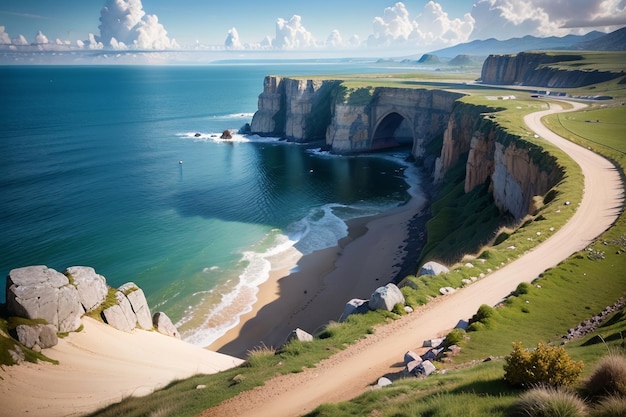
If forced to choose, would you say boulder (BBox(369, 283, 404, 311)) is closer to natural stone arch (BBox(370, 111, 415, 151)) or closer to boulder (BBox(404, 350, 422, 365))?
boulder (BBox(404, 350, 422, 365))

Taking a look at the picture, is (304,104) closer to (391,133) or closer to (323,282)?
(391,133)

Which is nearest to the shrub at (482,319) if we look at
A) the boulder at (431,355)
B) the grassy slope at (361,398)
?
the grassy slope at (361,398)

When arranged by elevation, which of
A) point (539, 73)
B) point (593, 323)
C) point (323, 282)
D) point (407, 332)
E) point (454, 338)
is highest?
point (539, 73)

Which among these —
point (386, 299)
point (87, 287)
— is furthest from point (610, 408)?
point (87, 287)

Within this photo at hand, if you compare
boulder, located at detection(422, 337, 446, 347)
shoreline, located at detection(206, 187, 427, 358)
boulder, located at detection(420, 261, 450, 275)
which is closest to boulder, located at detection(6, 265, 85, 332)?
shoreline, located at detection(206, 187, 427, 358)

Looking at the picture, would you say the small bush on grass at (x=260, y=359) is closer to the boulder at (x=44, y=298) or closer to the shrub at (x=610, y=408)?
the shrub at (x=610, y=408)
